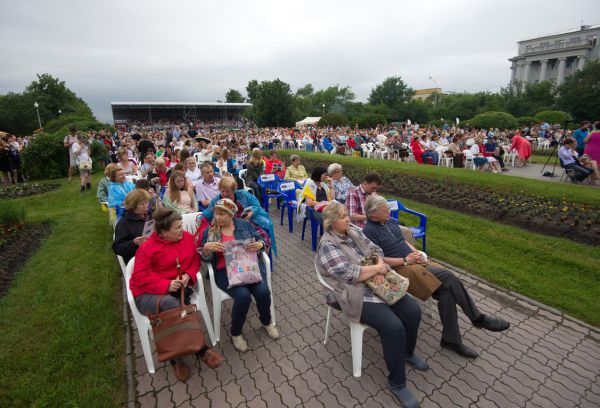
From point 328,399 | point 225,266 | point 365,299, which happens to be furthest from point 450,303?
point 225,266

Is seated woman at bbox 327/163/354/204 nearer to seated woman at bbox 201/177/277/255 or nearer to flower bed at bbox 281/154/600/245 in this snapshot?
seated woman at bbox 201/177/277/255

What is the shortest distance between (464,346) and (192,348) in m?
2.65

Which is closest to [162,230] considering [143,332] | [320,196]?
[143,332]

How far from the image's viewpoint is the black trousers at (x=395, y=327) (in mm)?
2617

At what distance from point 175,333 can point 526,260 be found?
5.17 meters

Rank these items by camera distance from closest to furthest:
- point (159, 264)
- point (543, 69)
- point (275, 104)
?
point (159, 264), point (275, 104), point (543, 69)

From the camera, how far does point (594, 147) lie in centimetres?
930

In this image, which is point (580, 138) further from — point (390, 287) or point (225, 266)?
point (225, 266)

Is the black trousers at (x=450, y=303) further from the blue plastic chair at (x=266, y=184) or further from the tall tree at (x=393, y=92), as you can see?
the tall tree at (x=393, y=92)

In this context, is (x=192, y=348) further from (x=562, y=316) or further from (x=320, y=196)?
(x=562, y=316)

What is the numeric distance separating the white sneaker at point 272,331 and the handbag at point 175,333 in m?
0.85

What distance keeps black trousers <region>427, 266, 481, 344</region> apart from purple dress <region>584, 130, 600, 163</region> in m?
9.71

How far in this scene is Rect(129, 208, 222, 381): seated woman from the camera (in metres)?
2.93

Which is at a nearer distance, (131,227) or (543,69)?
(131,227)
